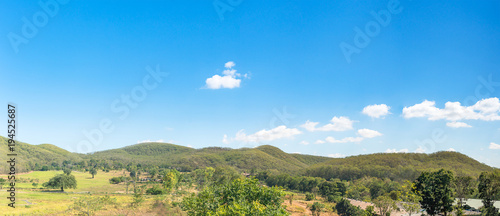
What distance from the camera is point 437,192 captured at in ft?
114

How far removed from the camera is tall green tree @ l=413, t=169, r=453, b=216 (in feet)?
Result: 113

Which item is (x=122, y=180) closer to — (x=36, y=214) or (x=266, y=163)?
(x=36, y=214)

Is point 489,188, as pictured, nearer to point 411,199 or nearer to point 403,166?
point 411,199

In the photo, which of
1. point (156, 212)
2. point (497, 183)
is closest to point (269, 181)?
point (156, 212)

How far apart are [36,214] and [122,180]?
233 feet

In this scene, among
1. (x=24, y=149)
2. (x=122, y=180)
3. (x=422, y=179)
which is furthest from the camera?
(x=24, y=149)

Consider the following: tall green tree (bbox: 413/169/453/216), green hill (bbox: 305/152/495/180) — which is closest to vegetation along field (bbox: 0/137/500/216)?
tall green tree (bbox: 413/169/453/216)

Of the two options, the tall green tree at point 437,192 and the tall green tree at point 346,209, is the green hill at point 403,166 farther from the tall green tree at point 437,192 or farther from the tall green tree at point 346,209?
the tall green tree at point 437,192

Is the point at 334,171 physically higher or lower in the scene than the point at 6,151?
lower

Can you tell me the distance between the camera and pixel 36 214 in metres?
38.8

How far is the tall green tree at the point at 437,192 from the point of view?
3431 centimetres

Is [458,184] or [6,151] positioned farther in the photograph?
[6,151]

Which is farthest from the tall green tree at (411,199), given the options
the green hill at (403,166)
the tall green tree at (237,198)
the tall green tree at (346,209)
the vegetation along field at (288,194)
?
the green hill at (403,166)

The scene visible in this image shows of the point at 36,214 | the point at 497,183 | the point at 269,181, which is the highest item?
the point at 497,183
